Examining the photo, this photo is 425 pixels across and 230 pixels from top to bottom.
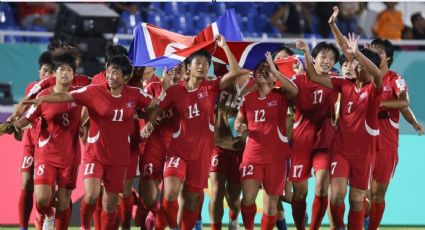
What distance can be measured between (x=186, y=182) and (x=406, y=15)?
352 inches

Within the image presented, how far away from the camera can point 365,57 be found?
13.0 m

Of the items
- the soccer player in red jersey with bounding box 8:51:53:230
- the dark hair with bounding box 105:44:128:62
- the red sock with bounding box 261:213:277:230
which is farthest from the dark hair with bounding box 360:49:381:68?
the soccer player in red jersey with bounding box 8:51:53:230

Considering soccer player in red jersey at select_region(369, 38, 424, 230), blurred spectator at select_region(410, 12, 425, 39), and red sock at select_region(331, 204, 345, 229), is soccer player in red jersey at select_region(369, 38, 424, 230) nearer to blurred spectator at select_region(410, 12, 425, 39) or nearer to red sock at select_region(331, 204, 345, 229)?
red sock at select_region(331, 204, 345, 229)

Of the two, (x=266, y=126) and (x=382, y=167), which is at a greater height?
(x=266, y=126)

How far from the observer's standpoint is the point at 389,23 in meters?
21.2

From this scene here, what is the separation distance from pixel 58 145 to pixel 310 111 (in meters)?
2.58

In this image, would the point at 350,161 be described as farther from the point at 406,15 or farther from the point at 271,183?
the point at 406,15

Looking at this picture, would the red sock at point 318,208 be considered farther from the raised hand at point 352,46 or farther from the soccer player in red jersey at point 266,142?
the raised hand at point 352,46

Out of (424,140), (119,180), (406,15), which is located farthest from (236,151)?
(406,15)

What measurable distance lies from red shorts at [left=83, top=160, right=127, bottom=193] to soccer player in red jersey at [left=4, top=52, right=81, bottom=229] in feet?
1.37

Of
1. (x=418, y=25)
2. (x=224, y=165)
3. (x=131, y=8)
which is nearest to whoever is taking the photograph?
(x=224, y=165)

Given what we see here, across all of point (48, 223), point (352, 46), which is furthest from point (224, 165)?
point (352, 46)

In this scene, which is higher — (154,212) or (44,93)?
(44,93)

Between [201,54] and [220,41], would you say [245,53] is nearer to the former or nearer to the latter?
[220,41]
